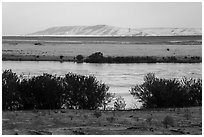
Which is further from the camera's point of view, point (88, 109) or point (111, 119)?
point (88, 109)

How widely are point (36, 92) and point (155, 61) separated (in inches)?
1049

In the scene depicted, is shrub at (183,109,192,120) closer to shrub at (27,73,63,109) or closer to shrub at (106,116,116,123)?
shrub at (106,116,116,123)

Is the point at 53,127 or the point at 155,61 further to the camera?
the point at 155,61

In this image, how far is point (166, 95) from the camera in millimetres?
13656

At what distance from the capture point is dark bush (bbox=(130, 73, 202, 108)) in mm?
13625

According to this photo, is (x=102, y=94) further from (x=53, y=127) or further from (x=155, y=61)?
(x=155, y=61)

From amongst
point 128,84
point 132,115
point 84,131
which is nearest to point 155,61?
point 128,84

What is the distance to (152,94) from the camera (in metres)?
13.8

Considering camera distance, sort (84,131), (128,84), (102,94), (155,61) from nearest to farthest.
Answer: (84,131)
(102,94)
(128,84)
(155,61)

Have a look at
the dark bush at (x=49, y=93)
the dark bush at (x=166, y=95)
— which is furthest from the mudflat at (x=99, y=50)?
the dark bush at (x=49, y=93)

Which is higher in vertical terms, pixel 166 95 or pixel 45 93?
pixel 45 93

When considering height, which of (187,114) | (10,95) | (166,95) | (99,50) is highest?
(99,50)

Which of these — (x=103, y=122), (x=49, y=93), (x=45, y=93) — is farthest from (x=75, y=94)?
(x=103, y=122)

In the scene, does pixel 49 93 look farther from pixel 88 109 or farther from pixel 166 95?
pixel 166 95
